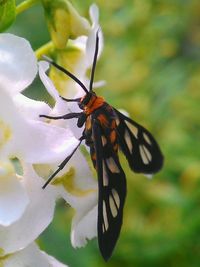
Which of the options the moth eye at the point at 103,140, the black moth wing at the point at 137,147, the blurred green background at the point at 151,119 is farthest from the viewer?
the blurred green background at the point at 151,119

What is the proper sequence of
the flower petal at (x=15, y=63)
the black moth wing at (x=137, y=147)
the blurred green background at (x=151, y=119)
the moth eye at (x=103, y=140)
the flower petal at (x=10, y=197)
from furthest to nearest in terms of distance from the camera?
the blurred green background at (x=151, y=119)
the black moth wing at (x=137, y=147)
the moth eye at (x=103, y=140)
the flower petal at (x=15, y=63)
the flower petal at (x=10, y=197)

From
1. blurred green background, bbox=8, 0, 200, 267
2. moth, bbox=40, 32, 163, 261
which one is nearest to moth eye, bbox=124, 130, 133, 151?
moth, bbox=40, 32, 163, 261

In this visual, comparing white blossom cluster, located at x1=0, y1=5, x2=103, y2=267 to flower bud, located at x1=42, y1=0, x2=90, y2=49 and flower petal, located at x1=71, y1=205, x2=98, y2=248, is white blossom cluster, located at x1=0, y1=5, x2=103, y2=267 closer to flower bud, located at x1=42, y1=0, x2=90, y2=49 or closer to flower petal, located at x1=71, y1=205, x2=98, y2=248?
flower petal, located at x1=71, y1=205, x2=98, y2=248

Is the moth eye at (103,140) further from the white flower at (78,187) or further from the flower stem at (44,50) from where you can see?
the flower stem at (44,50)

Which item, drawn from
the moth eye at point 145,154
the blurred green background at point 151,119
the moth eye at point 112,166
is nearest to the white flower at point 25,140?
the moth eye at point 112,166

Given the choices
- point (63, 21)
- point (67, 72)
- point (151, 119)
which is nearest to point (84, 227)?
point (67, 72)

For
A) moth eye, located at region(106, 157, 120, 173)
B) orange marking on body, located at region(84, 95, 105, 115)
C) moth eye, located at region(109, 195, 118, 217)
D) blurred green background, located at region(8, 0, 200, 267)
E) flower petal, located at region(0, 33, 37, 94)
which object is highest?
flower petal, located at region(0, 33, 37, 94)

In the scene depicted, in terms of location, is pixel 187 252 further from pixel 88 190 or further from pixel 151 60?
pixel 88 190
